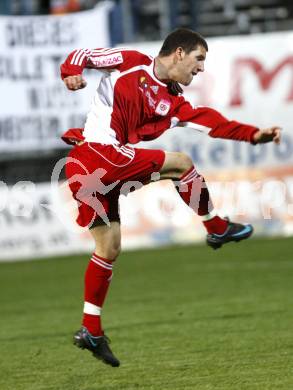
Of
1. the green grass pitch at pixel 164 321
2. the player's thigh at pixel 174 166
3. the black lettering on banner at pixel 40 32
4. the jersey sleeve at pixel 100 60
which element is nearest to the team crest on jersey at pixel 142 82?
the jersey sleeve at pixel 100 60

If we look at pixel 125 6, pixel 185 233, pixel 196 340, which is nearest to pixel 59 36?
pixel 125 6

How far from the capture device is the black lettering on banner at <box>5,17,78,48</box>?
645 inches

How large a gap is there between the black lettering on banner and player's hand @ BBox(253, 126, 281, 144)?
9.84 meters

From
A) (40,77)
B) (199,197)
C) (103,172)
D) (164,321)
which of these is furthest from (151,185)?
(103,172)

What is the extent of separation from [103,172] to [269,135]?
107 cm

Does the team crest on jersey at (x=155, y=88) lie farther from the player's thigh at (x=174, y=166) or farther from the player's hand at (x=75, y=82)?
the player's hand at (x=75, y=82)

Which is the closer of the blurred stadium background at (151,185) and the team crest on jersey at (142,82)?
the team crest on jersey at (142,82)

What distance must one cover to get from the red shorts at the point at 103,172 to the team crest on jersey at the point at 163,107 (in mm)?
294

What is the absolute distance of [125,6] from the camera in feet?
60.4

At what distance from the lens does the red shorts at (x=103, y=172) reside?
7.00 meters

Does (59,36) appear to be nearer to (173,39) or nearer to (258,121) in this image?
(258,121)

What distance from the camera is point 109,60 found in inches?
276

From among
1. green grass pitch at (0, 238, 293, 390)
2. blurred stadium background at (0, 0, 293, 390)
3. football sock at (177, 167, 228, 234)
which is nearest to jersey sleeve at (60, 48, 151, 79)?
football sock at (177, 167, 228, 234)

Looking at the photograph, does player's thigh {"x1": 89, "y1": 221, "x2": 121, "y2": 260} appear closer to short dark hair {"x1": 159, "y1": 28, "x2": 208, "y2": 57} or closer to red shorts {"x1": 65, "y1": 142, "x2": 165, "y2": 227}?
red shorts {"x1": 65, "y1": 142, "x2": 165, "y2": 227}
